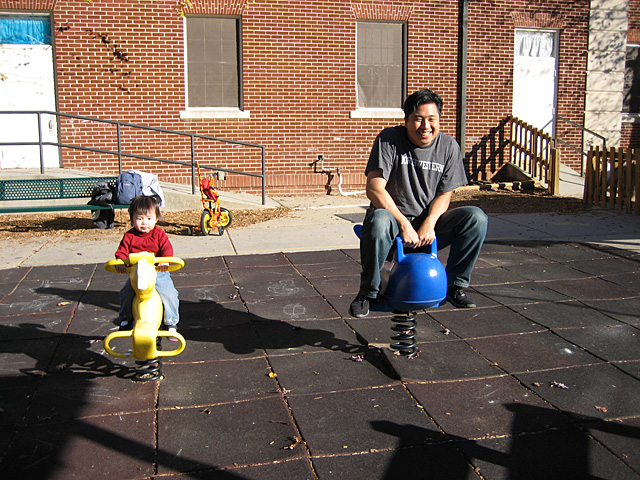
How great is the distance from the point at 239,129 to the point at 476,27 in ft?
18.3

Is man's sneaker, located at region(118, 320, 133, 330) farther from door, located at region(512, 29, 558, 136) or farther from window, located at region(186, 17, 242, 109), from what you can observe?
door, located at region(512, 29, 558, 136)

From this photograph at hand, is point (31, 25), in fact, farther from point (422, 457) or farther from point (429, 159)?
point (422, 457)

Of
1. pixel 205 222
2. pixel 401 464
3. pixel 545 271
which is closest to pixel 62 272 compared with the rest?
pixel 205 222

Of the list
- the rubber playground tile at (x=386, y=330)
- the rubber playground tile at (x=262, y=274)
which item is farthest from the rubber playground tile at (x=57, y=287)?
the rubber playground tile at (x=386, y=330)

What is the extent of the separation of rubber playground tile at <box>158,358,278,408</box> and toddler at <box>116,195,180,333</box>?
0.29 meters

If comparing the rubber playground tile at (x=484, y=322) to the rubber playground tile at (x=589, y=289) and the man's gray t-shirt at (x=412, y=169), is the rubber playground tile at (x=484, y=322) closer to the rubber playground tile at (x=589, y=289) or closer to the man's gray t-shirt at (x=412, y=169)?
the rubber playground tile at (x=589, y=289)

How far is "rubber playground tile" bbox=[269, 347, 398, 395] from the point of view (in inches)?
147

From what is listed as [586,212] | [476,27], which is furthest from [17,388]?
[476,27]

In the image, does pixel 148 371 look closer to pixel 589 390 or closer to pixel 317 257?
pixel 589 390

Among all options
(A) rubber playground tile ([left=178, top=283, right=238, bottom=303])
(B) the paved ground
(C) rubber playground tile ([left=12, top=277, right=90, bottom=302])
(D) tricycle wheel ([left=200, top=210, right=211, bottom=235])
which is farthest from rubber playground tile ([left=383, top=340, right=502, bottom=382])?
(D) tricycle wheel ([left=200, top=210, right=211, bottom=235])

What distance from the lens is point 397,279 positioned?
12.3 feet

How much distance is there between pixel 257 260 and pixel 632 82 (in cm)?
1258

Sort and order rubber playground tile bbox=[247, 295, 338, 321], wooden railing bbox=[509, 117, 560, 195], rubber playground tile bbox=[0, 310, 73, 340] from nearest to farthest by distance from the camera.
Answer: rubber playground tile bbox=[0, 310, 73, 340] → rubber playground tile bbox=[247, 295, 338, 321] → wooden railing bbox=[509, 117, 560, 195]

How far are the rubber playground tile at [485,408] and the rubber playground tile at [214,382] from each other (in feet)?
2.97
